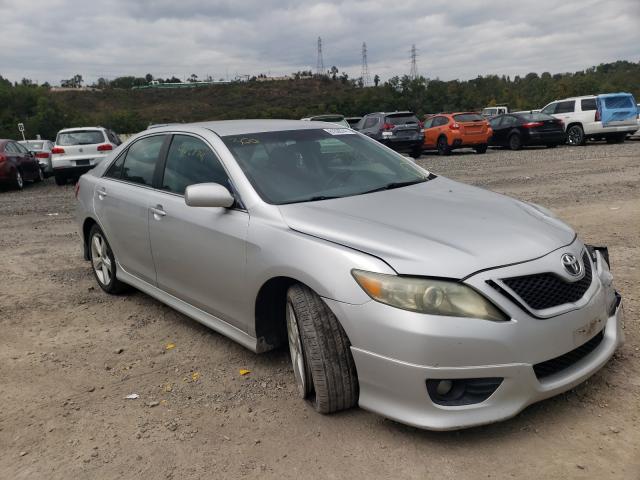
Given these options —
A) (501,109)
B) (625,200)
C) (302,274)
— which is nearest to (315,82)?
(501,109)

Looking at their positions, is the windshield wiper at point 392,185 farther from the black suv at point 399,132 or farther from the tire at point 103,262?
the black suv at point 399,132

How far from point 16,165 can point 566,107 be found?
713 inches

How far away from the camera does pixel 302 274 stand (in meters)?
2.98

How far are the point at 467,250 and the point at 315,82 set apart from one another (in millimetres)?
97355

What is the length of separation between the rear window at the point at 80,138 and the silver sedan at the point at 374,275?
41.4ft

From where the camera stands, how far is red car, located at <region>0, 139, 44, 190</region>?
48.9ft

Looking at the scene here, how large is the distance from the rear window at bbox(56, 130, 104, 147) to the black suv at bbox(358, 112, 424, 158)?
29.3 feet

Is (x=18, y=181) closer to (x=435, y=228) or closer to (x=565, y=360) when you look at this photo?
(x=435, y=228)

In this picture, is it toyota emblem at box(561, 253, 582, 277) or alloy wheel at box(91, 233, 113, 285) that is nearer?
toyota emblem at box(561, 253, 582, 277)

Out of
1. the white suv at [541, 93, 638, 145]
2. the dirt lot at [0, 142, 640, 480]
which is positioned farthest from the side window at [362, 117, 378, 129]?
the dirt lot at [0, 142, 640, 480]

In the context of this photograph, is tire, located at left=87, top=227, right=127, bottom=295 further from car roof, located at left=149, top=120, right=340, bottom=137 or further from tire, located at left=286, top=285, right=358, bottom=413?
tire, located at left=286, top=285, right=358, bottom=413

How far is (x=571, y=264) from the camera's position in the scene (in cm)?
287

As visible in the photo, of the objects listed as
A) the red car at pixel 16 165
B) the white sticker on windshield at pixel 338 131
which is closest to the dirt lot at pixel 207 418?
the white sticker on windshield at pixel 338 131

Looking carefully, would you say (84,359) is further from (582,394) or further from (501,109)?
(501,109)
